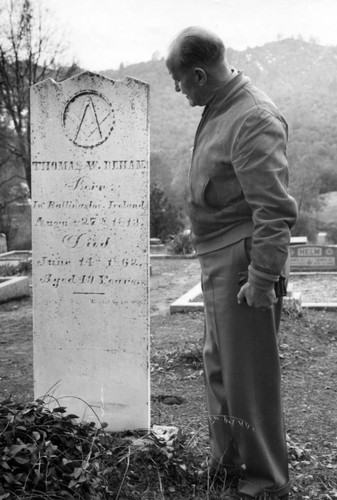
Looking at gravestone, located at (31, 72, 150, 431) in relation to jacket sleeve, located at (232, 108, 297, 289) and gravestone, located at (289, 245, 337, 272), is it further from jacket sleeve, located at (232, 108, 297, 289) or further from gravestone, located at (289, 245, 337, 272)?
gravestone, located at (289, 245, 337, 272)

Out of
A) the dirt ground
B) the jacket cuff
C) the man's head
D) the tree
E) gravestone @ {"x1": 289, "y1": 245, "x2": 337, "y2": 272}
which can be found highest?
the tree

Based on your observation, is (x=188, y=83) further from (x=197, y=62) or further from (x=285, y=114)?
(x=285, y=114)

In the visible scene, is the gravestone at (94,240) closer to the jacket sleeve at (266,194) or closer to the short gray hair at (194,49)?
the short gray hair at (194,49)

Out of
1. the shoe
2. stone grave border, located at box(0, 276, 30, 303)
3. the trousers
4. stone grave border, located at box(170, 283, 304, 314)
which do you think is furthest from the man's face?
stone grave border, located at box(0, 276, 30, 303)

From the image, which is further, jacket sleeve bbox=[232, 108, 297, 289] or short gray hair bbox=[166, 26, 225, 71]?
short gray hair bbox=[166, 26, 225, 71]

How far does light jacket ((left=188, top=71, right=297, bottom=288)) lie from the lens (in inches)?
89.8

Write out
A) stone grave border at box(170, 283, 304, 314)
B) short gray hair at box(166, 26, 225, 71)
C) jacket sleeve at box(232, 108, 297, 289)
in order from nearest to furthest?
jacket sleeve at box(232, 108, 297, 289)
short gray hair at box(166, 26, 225, 71)
stone grave border at box(170, 283, 304, 314)

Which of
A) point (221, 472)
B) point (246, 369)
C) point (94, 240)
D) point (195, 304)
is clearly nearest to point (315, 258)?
point (195, 304)

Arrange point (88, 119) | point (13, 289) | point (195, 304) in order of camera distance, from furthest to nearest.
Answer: point (13, 289)
point (195, 304)
point (88, 119)

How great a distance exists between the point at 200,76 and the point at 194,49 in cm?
12

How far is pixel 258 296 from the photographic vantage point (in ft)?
7.69

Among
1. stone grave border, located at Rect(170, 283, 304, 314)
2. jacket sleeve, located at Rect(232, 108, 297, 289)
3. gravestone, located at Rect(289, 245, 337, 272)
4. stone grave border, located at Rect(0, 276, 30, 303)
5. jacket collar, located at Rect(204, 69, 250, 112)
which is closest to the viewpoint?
jacket sleeve, located at Rect(232, 108, 297, 289)

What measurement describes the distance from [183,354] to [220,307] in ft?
10.2

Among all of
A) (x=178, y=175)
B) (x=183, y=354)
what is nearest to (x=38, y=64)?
(x=178, y=175)
